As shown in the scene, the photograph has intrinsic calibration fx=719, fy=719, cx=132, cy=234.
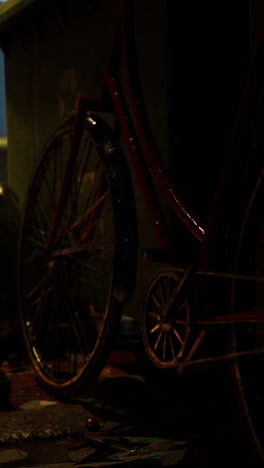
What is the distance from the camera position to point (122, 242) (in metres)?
3.46

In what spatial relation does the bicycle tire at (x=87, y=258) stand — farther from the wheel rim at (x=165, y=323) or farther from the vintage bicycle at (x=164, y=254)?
the wheel rim at (x=165, y=323)

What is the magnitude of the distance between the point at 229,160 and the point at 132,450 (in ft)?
4.60

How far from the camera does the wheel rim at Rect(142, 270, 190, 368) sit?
9.55 feet

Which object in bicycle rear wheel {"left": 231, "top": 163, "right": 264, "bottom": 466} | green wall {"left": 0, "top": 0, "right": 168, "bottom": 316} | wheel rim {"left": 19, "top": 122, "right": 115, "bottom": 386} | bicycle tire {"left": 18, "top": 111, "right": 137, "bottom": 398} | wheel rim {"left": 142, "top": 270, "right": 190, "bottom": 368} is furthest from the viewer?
green wall {"left": 0, "top": 0, "right": 168, "bottom": 316}

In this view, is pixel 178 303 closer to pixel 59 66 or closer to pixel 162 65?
pixel 162 65

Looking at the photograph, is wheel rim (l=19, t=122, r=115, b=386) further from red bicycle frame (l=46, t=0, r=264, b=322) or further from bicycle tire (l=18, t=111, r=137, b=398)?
red bicycle frame (l=46, t=0, r=264, b=322)

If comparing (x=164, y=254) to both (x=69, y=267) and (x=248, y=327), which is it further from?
(x=69, y=267)

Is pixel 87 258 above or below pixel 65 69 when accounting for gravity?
below

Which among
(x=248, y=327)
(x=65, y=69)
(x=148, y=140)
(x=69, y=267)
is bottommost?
(x=248, y=327)

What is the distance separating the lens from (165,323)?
299 cm

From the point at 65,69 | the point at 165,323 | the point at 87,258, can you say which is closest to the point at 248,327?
the point at 165,323

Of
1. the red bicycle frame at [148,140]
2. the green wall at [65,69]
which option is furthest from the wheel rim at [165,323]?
the green wall at [65,69]

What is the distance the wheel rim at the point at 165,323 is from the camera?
9.55ft

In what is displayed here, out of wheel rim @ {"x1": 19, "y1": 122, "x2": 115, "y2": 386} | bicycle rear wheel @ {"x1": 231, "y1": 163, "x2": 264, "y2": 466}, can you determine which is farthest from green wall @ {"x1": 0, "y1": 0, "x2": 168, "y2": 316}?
bicycle rear wheel @ {"x1": 231, "y1": 163, "x2": 264, "y2": 466}
